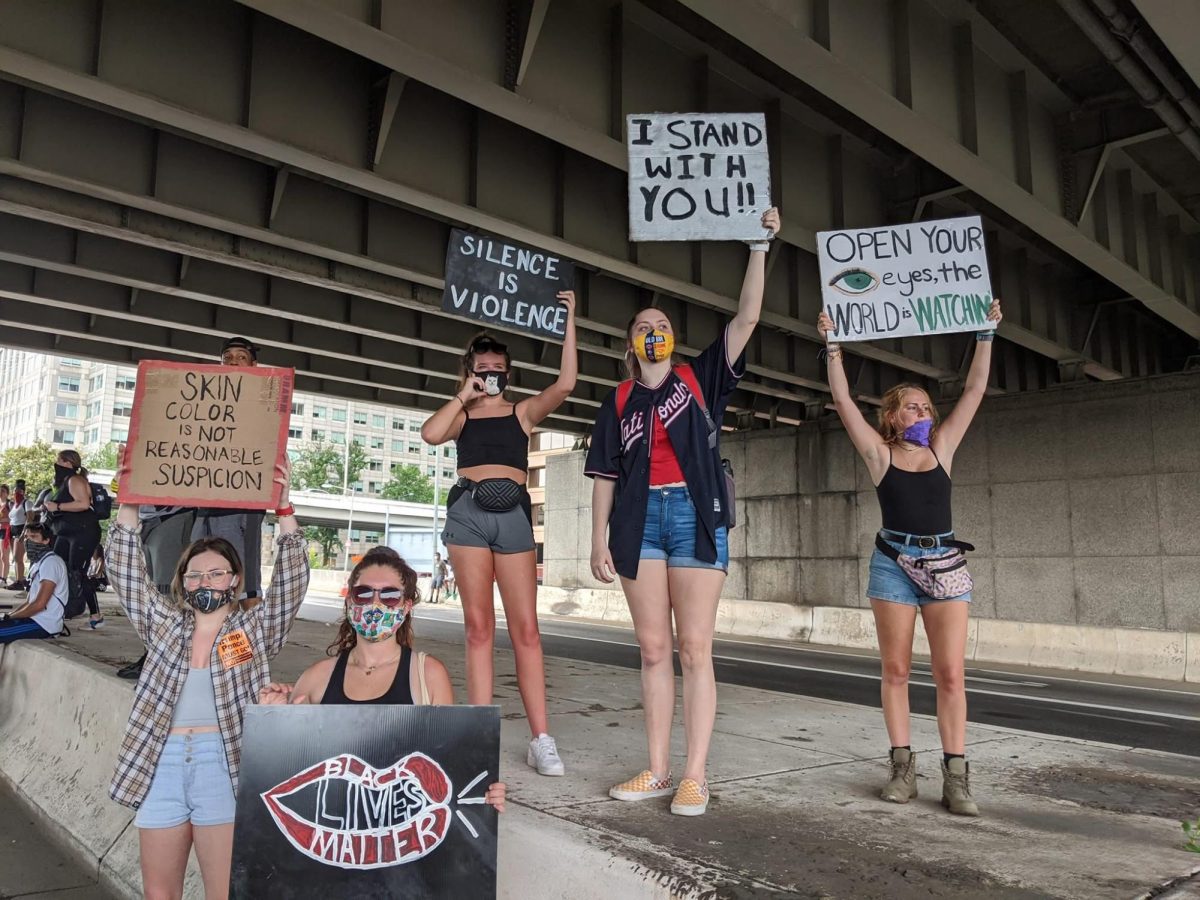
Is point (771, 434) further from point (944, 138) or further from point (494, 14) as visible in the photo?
point (494, 14)

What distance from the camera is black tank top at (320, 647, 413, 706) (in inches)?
115

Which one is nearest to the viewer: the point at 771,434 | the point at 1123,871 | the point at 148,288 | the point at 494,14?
the point at 1123,871

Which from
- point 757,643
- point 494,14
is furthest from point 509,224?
point 757,643

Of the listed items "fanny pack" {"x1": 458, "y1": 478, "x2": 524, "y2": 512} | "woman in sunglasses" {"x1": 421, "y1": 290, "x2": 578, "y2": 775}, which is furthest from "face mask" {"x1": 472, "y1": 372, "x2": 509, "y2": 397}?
"fanny pack" {"x1": 458, "y1": 478, "x2": 524, "y2": 512}

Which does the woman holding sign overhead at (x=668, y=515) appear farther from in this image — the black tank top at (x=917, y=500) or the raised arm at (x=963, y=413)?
A: the raised arm at (x=963, y=413)

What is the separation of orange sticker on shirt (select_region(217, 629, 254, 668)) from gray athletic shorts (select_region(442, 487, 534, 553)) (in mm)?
1126

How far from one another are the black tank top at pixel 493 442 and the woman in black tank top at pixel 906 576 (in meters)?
1.51

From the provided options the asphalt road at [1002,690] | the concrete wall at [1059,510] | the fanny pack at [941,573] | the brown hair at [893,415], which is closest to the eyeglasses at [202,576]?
the fanny pack at [941,573]

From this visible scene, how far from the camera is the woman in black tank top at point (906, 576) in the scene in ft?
12.6

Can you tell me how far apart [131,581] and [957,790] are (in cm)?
333

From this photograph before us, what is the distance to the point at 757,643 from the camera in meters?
18.3

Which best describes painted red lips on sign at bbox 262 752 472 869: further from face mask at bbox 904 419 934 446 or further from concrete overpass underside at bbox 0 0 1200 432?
concrete overpass underside at bbox 0 0 1200 432

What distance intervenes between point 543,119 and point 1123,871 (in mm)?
7435

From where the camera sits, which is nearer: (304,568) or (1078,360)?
(304,568)
